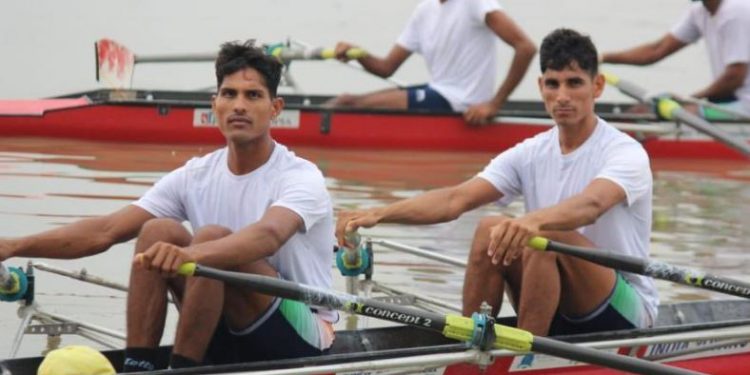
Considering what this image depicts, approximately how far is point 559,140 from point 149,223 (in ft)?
5.41

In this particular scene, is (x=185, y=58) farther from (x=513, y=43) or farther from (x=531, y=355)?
(x=531, y=355)

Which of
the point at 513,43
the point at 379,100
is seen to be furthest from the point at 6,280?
the point at 379,100

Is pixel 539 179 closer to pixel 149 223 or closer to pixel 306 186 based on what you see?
pixel 306 186

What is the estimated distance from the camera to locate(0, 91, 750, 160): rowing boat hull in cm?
1279

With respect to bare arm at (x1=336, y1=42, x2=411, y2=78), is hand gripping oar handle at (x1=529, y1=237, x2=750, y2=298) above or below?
below

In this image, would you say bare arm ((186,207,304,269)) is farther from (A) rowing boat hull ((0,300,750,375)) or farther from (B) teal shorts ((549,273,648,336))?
(B) teal shorts ((549,273,648,336))

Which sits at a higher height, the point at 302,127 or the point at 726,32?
the point at 726,32

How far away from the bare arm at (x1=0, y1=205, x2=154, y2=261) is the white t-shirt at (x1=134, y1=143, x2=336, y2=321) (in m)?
0.06

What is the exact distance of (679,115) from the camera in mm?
9875

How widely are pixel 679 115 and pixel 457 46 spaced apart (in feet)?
9.54

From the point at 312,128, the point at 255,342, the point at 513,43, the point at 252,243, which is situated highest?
the point at 513,43

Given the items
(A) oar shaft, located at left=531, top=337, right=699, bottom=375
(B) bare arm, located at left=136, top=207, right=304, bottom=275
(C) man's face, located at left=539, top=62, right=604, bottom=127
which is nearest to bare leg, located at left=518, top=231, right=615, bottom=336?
(A) oar shaft, located at left=531, top=337, right=699, bottom=375

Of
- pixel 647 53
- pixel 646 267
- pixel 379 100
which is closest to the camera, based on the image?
pixel 646 267

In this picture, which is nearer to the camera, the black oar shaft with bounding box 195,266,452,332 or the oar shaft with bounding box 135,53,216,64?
the black oar shaft with bounding box 195,266,452,332
